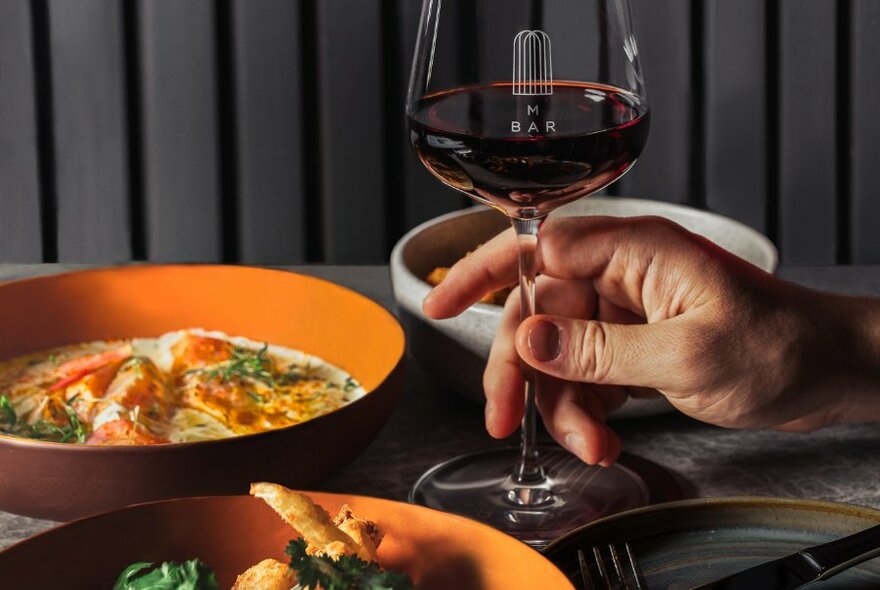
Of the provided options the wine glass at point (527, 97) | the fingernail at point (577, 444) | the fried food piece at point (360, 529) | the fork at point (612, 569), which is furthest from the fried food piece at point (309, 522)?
the fingernail at point (577, 444)

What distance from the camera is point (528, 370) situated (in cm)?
104

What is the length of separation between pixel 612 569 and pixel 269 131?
184 cm

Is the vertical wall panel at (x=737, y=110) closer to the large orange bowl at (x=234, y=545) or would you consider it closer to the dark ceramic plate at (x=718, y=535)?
the dark ceramic plate at (x=718, y=535)

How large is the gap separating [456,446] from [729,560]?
0.39m

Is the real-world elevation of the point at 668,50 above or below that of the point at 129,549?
above

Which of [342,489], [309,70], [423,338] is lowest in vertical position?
[342,489]

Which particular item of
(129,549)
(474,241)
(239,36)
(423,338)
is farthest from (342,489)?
(239,36)

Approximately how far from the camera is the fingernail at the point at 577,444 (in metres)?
1.08

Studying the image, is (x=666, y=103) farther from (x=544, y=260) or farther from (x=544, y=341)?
(x=544, y=341)

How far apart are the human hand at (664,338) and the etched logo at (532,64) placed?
0.62 ft

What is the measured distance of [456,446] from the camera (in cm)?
119

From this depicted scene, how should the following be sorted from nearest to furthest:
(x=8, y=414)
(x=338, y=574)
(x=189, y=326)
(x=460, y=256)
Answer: (x=338, y=574) < (x=8, y=414) < (x=189, y=326) < (x=460, y=256)

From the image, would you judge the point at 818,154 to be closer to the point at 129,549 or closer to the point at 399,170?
the point at 399,170

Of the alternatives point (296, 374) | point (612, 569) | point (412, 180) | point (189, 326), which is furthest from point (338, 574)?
point (412, 180)
